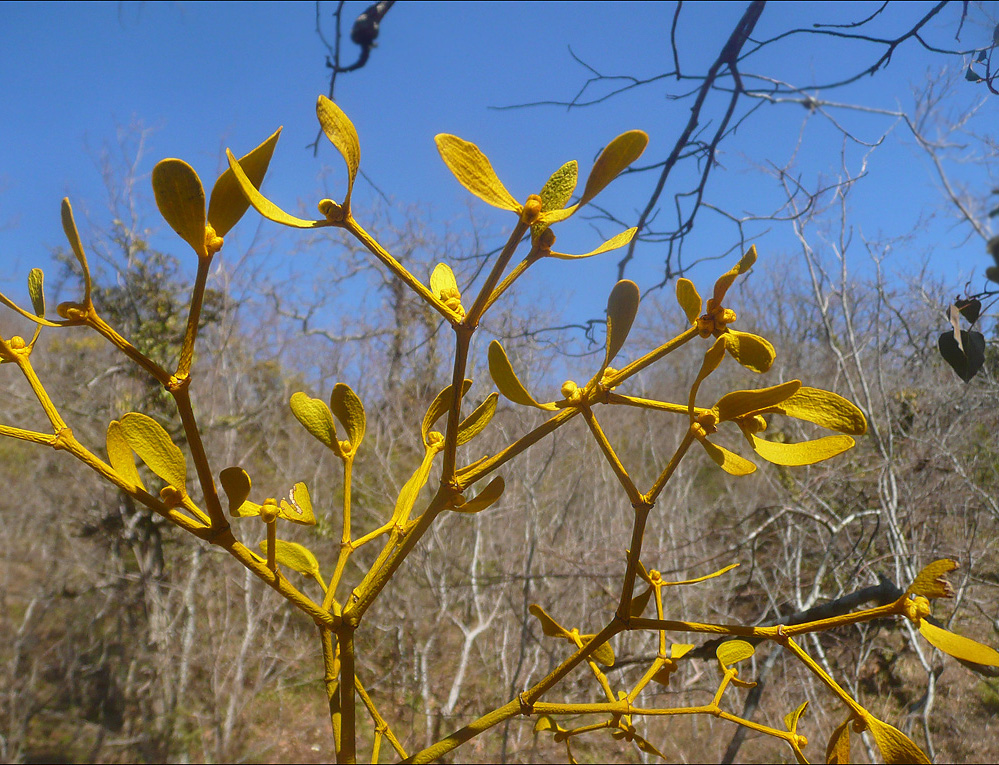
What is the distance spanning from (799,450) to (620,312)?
91 millimetres

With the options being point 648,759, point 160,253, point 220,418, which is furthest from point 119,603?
point 648,759

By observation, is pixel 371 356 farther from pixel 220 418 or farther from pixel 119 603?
pixel 119 603

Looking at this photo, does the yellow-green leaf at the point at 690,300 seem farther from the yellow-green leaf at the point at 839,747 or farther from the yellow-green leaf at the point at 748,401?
the yellow-green leaf at the point at 839,747

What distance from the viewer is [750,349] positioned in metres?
0.23

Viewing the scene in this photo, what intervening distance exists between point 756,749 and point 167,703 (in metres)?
3.11

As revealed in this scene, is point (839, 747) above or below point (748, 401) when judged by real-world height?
below

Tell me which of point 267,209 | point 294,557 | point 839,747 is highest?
point 267,209

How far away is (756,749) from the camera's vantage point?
263 centimetres

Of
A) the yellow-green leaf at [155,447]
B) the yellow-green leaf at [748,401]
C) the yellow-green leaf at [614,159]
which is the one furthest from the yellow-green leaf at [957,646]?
the yellow-green leaf at [155,447]

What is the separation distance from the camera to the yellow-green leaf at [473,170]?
0.65ft

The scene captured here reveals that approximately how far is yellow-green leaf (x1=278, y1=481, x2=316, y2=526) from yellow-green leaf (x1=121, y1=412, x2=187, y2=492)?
0.05m

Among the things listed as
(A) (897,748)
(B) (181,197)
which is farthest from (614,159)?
(A) (897,748)

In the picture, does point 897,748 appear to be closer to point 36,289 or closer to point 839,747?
point 839,747

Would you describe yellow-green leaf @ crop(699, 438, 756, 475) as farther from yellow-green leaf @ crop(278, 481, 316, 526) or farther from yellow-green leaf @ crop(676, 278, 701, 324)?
yellow-green leaf @ crop(278, 481, 316, 526)
